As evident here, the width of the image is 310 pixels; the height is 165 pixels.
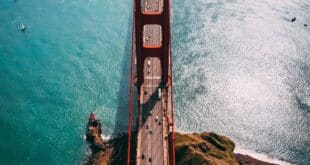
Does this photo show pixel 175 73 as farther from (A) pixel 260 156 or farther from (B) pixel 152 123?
(B) pixel 152 123

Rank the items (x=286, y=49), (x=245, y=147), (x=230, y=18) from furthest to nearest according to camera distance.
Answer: (x=230, y=18) < (x=286, y=49) < (x=245, y=147)

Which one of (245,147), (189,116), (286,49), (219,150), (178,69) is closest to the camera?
(219,150)

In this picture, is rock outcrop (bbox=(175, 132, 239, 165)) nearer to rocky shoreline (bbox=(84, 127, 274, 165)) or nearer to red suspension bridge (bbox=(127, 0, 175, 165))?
rocky shoreline (bbox=(84, 127, 274, 165))

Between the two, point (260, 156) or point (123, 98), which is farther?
point (123, 98)

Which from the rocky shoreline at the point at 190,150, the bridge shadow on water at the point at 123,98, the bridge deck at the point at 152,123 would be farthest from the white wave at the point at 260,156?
the bridge shadow on water at the point at 123,98

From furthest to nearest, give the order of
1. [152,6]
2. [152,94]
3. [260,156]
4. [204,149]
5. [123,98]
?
1. [123,98]
2. [152,6]
3. [260,156]
4. [152,94]
5. [204,149]

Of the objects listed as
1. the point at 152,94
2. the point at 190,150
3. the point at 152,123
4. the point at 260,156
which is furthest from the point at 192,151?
the point at 260,156

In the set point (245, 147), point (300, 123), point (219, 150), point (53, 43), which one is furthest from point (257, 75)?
point (53, 43)

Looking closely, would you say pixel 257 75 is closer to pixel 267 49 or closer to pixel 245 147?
pixel 267 49
